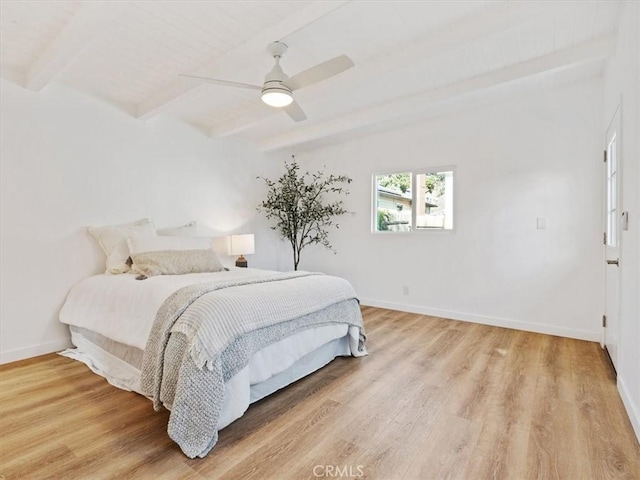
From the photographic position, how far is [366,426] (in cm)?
188

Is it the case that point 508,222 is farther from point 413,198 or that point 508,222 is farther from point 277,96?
point 277,96

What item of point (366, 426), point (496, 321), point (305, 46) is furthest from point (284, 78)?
point (496, 321)

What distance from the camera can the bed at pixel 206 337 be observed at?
1687 millimetres

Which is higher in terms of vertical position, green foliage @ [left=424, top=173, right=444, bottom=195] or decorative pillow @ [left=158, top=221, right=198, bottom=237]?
green foliage @ [left=424, top=173, right=444, bottom=195]

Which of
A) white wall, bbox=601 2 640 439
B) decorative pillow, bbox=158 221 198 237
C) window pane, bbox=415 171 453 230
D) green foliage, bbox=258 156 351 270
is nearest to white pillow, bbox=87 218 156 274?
decorative pillow, bbox=158 221 198 237

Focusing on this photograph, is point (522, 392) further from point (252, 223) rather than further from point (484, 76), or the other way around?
point (252, 223)

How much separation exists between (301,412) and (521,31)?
10.1 feet

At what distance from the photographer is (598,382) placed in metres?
2.41

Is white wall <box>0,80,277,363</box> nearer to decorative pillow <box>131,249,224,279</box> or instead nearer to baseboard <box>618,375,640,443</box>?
decorative pillow <box>131,249,224,279</box>

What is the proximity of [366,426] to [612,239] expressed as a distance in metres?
2.62

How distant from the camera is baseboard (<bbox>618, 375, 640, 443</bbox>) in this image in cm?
177

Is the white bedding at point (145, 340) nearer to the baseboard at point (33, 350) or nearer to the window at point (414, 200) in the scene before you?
the baseboard at point (33, 350)

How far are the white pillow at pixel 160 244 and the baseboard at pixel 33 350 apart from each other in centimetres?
104

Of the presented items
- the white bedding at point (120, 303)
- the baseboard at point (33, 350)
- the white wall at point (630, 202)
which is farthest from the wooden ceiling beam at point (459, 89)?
the baseboard at point (33, 350)
